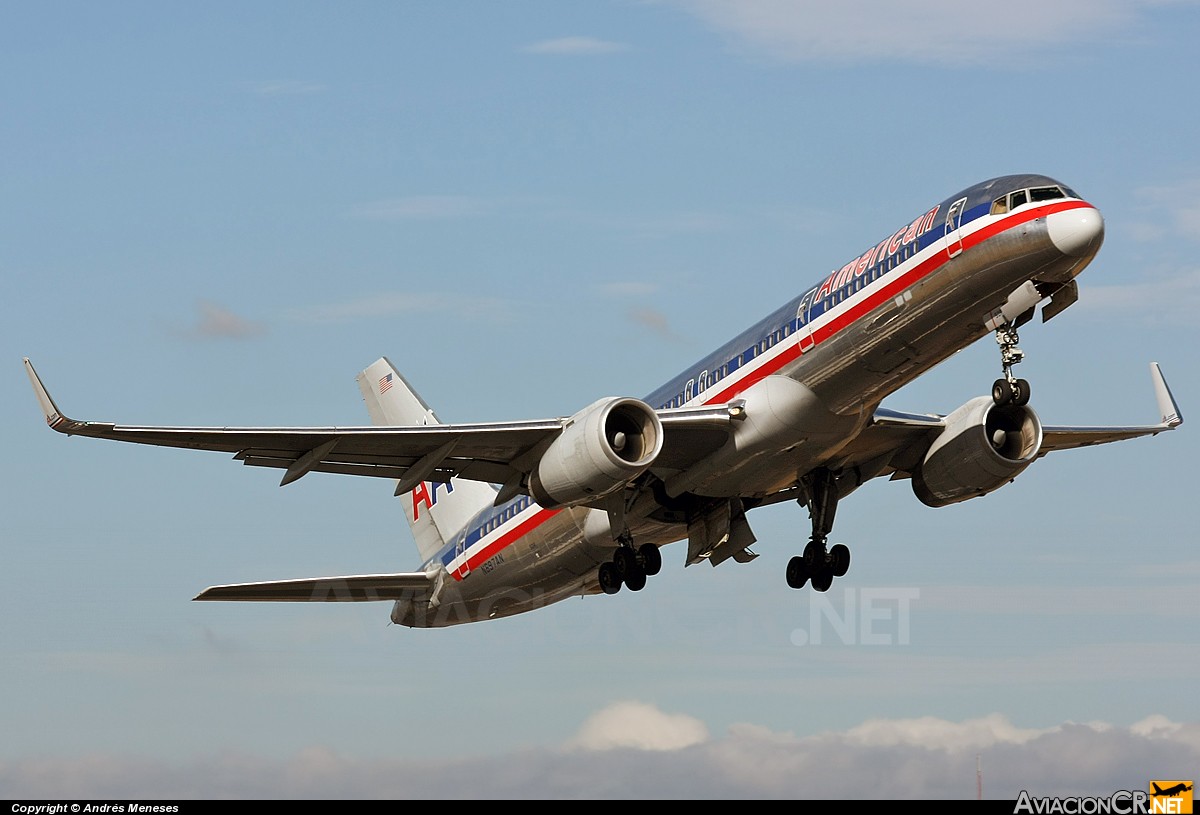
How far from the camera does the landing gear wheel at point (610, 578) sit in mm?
41219

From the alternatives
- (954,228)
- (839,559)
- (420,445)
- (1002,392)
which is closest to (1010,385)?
(1002,392)

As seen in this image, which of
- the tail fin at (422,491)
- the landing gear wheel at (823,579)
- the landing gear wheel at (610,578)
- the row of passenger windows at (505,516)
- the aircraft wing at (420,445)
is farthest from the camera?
the tail fin at (422,491)

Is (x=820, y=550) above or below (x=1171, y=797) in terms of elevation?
above

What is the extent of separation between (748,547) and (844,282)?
315 inches

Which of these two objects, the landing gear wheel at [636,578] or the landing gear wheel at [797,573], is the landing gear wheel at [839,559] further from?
the landing gear wheel at [636,578]

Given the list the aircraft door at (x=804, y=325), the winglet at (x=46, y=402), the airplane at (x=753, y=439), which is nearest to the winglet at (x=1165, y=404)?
the airplane at (x=753, y=439)

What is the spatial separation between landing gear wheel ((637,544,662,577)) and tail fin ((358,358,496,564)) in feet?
23.7

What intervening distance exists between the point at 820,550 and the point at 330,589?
39.8 ft

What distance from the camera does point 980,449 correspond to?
40.6 meters

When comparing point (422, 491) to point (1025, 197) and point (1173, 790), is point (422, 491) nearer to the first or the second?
point (1025, 197)

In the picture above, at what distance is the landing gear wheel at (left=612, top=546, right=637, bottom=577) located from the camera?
40.6 m

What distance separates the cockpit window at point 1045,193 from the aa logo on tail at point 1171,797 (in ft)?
35.7

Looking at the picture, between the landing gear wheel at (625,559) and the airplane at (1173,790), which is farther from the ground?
the landing gear wheel at (625,559)

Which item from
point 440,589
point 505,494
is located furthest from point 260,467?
point 440,589
